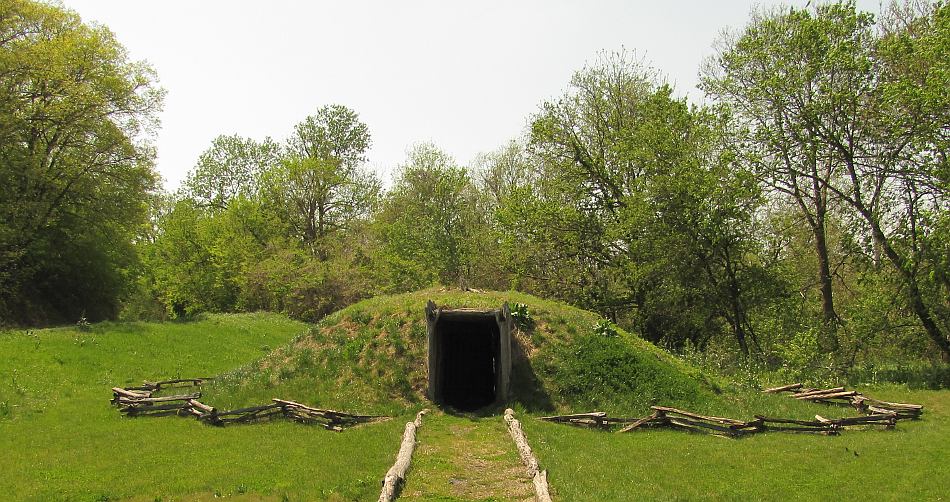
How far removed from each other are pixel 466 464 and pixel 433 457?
900 mm

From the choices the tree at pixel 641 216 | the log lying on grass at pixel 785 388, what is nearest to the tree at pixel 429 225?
the tree at pixel 641 216

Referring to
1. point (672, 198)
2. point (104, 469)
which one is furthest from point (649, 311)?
point (104, 469)

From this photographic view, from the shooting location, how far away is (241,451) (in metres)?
16.6

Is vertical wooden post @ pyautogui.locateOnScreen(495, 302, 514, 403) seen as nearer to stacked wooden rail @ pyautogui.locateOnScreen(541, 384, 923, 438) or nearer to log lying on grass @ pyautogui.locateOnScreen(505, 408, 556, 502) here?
log lying on grass @ pyautogui.locateOnScreen(505, 408, 556, 502)

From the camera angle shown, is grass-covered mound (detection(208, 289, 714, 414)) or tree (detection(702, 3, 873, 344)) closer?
grass-covered mound (detection(208, 289, 714, 414))

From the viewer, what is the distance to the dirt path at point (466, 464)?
42.8 feet

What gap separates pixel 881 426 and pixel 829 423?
2.47 metres

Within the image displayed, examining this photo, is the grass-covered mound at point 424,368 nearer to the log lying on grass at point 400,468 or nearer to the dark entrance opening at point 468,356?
the dark entrance opening at point 468,356

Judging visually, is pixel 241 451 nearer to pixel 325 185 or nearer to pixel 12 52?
pixel 12 52

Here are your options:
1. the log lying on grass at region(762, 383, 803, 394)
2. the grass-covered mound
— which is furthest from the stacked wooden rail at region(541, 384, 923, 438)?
the log lying on grass at region(762, 383, 803, 394)

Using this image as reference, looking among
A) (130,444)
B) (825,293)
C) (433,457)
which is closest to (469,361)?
(433,457)

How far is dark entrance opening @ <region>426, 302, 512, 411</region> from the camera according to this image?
2302cm

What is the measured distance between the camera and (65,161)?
122 ft

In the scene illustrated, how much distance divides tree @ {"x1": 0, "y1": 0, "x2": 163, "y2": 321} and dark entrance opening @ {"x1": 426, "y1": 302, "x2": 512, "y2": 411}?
24.1 m
